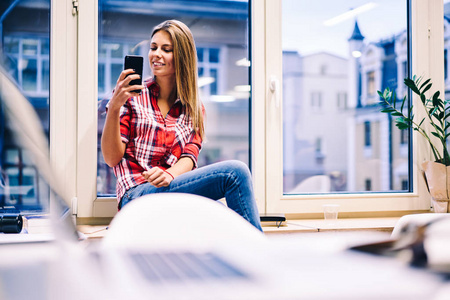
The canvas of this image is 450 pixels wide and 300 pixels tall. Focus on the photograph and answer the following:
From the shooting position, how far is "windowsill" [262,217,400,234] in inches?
69.4

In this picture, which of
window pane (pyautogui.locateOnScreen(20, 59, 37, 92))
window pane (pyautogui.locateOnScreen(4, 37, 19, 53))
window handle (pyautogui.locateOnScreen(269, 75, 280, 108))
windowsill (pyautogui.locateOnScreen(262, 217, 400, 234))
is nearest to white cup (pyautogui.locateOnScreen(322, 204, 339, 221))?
windowsill (pyautogui.locateOnScreen(262, 217, 400, 234))

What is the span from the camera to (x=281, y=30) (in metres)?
2.17

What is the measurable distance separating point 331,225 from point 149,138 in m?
0.79

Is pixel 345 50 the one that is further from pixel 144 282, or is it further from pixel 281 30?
pixel 144 282

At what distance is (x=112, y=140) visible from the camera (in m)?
1.66

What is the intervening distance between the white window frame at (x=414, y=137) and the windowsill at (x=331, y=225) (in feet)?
0.29

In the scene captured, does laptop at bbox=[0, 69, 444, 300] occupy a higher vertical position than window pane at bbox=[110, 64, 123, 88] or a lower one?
lower

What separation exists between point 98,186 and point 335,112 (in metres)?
1.20

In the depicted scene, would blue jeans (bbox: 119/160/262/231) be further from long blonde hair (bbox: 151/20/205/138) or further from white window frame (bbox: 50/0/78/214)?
white window frame (bbox: 50/0/78/214)

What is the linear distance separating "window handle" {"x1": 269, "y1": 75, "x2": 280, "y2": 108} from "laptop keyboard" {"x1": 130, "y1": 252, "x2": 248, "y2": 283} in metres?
1.81

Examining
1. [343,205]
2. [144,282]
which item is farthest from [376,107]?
[144,282]

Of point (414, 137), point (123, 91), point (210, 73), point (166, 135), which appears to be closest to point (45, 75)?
point (123, 91)

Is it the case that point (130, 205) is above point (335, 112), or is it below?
below

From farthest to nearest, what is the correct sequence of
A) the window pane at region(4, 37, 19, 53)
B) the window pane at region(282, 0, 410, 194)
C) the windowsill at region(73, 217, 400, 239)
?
the window pane at region(282, 0, 410, 194) → the window pane at region(4, 37, 19, 53) → the windowsill at region(73, 217, 400, 239)
